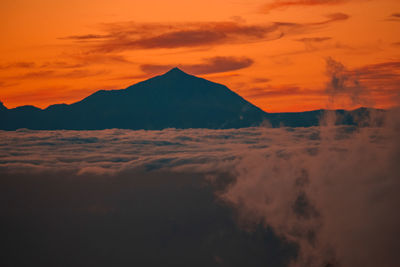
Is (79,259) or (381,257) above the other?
(381,257)

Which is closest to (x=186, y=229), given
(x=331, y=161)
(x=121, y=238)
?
(x=121, y=238)

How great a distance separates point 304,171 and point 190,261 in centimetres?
10492

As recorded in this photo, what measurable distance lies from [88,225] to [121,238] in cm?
2953

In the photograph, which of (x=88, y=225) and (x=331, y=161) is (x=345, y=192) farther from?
(x=88, y=225)

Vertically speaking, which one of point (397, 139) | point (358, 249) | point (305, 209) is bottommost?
point (305, 209)

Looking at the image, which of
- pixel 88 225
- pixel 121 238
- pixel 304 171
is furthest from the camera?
pixel 304 171

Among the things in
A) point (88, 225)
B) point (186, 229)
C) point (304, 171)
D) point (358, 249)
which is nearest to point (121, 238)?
point (186, 229)

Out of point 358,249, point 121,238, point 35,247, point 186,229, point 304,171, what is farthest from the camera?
point 304,171

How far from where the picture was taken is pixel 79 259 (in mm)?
95688

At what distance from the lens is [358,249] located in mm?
70000

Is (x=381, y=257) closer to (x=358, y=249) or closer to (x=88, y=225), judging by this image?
(x=358, y=249)

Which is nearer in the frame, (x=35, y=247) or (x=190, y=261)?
(x=190, y=261)

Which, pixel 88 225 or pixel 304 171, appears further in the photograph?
pixel 304 171

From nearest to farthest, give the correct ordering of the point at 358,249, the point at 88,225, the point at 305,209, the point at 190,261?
1. the point at 358,249
2. the point at 190,261
3. the point at 88,225
4. the point at 305,209
